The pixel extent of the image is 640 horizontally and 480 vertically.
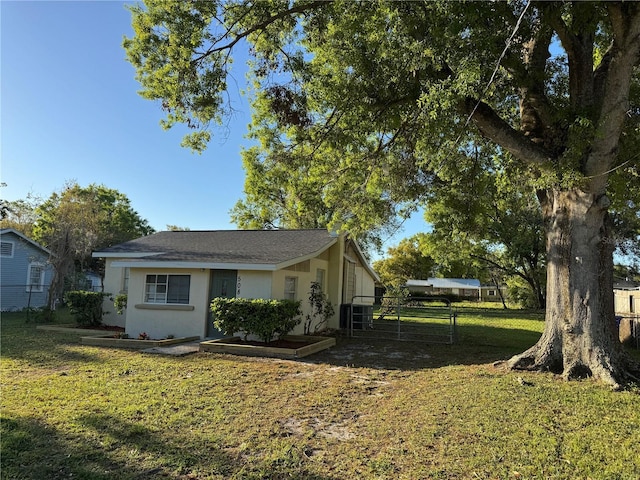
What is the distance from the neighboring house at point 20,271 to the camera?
69.5 ft

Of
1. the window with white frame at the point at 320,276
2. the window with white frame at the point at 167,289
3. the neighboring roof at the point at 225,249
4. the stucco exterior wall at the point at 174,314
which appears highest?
the neighboring roof at the point at 225,249

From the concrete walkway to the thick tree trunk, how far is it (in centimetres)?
736

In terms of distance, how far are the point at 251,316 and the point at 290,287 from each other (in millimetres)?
2798

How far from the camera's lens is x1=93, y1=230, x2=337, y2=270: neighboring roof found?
12023mm

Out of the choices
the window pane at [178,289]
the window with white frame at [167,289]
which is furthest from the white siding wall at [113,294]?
the window pane at [178,289]

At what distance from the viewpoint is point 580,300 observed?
24.3 feet

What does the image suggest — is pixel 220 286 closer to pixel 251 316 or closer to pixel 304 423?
pixel 251 316

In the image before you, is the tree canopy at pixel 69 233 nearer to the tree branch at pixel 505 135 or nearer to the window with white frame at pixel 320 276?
the window with white frame at pixel 320 276

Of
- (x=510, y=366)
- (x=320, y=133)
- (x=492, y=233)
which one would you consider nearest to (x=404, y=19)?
(x=320, y=133)

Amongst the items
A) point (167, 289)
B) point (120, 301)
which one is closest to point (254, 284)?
point (167, 289)

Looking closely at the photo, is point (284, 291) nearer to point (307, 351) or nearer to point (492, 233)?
point (307, 351)

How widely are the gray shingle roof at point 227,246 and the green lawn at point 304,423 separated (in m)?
4.21

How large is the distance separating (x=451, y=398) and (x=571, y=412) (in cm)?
156

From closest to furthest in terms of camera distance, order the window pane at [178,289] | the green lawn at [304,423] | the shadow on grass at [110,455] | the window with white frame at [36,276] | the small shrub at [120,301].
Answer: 1. the shadow on grass at [110,455]
2. the green lawn at [304,423]
3. the window pane at [178,289]
4. the small shrub at [120,301]
5. the window with white frame at [36,276]
